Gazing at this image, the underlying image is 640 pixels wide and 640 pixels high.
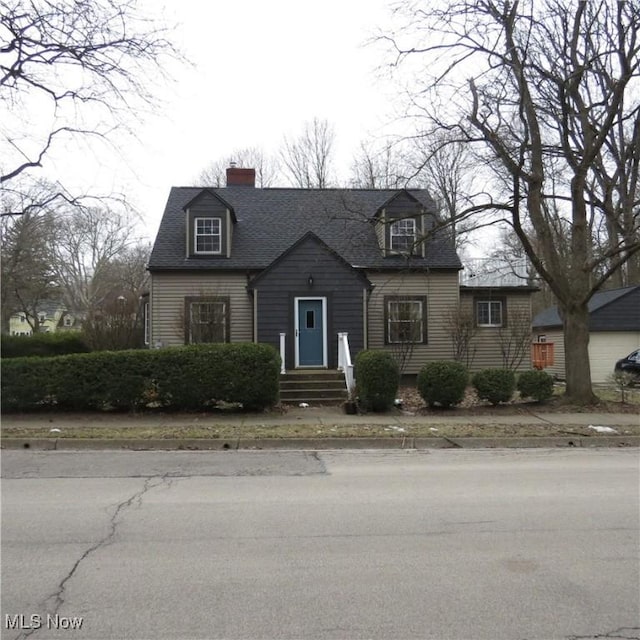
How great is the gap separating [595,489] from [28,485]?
6.77 m

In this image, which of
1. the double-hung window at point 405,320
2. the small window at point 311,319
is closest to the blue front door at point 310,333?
the small window at point 311,319

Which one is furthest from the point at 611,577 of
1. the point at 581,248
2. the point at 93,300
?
the point at 93,300

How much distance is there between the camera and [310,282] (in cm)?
1870

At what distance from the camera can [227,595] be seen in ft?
13.1

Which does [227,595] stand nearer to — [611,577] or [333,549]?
[333,549]

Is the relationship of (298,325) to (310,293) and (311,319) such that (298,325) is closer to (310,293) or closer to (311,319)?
(311,319)

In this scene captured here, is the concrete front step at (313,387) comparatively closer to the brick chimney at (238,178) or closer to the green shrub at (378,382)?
the green shrub at (378,382)

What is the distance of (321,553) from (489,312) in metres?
19.0

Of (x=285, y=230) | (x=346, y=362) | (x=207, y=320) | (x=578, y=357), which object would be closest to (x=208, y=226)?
(x=285, y=230)

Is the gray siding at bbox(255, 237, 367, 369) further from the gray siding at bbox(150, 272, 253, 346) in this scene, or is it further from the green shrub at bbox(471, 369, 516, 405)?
the green shrub at bbox(471, 369, 516, 405)

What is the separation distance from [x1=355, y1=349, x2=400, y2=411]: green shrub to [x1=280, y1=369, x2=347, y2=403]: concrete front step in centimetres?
182

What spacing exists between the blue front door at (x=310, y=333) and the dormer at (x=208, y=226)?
11.8 feet

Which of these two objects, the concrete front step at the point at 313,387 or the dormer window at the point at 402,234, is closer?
the concrete front step at the point at 313,387

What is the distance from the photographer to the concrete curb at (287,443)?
1027 cm
